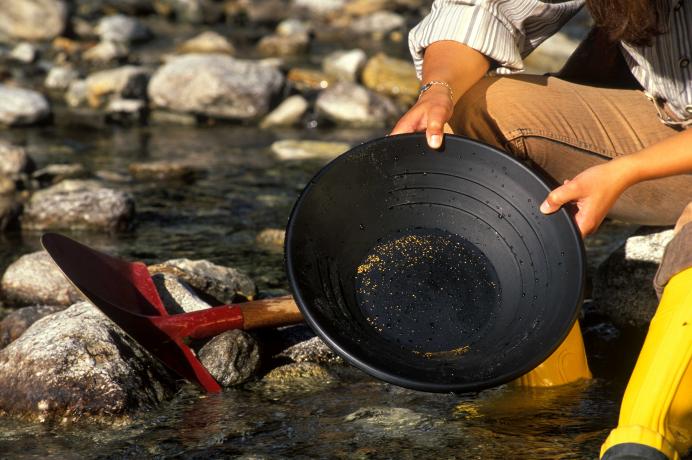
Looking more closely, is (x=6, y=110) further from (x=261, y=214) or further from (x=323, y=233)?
(x=323, y=233)

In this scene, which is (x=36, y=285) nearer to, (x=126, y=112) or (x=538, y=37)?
(x=538, y=37)

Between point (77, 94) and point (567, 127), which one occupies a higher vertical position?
point (77, 94)

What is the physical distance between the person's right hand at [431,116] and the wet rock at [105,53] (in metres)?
8.19

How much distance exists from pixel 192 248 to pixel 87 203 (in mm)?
657

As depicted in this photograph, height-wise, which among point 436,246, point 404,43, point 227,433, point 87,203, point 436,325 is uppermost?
point 404,43

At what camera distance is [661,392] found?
81.8 inches

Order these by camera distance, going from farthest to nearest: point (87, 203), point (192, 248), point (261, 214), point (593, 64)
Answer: point (261, 214)
point (87, 203)
point (192, 248)
point (593, 64)

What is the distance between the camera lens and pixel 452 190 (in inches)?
103

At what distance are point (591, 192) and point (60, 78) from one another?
7709 millimetres

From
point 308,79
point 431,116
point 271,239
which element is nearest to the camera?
point 431,116

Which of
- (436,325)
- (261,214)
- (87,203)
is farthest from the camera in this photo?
(261,214)

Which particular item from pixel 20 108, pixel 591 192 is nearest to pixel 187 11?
pixel 20 108

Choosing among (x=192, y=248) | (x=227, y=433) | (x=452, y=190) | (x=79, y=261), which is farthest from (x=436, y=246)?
(x=192, y=248)

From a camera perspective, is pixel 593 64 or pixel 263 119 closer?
pixel 593 64
